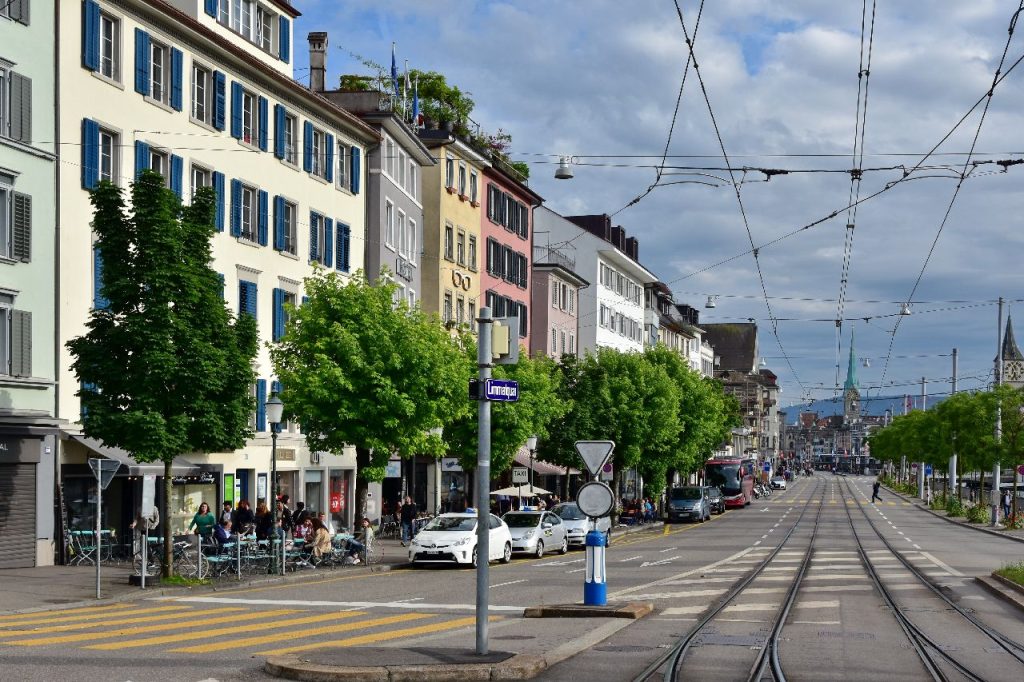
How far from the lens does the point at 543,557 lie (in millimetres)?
44812

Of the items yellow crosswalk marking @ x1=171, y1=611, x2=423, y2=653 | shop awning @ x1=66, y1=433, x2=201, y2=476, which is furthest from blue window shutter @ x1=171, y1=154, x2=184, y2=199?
yellow crosswalk marking @ x1=171, y1=611, x2=423, y2=653

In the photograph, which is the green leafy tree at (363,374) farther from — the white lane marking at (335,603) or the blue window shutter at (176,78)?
the white lane marking at (335,603)

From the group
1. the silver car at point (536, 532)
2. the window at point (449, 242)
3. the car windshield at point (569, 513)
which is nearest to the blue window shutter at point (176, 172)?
the silver car at point (536, 532)

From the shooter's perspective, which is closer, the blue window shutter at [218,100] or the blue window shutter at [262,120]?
the blue window shutter at [218,100]

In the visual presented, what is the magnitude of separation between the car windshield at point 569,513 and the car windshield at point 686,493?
2763cm

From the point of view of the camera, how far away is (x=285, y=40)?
163 ft

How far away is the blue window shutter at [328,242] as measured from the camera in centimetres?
5206

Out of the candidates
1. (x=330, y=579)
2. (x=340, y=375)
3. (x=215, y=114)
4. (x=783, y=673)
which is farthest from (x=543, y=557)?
(x=783, y=673)

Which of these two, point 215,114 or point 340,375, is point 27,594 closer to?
point 340,375

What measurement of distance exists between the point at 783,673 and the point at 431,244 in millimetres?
50658

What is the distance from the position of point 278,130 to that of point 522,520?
14.5 metres

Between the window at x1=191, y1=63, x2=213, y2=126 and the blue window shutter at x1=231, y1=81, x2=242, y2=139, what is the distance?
140 cm

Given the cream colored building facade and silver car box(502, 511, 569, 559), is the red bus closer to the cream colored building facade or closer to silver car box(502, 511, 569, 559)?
the cream colored building facade

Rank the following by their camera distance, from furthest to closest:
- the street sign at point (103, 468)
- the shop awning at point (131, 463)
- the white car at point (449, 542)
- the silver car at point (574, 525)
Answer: the silver car at point (574, 525), the white car at point (449, 542), the shop awning at point (131, 463), the street sign at point (103, 468)
